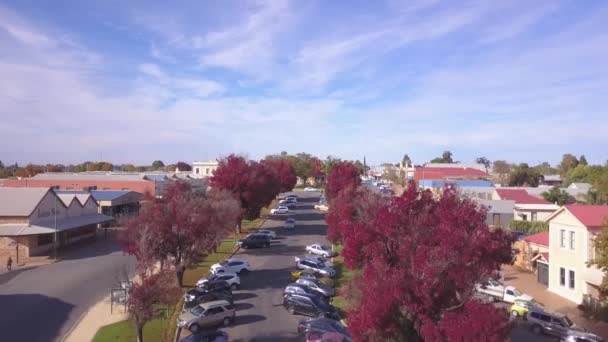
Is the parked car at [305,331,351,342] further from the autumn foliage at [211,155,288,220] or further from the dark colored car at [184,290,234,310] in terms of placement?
the autumn foliage at [211,155,288,220]

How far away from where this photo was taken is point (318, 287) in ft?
96.8

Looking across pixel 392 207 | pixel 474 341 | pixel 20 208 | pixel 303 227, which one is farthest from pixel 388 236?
pixel 303 227

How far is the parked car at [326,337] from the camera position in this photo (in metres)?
20.2

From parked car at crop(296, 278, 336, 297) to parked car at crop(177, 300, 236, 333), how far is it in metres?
6.03

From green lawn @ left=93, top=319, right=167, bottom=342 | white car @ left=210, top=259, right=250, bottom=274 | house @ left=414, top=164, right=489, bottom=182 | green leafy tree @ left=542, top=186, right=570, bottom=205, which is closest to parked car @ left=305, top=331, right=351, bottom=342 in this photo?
green lawn @ left=93, top=319, right=167, bottom=342

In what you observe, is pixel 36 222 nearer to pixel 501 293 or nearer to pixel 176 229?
pixel 176 229

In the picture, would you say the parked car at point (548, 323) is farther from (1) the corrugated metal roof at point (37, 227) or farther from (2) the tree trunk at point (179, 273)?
(1) the corrugated metal roof at point (37, 227)

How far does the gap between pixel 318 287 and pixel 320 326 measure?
7972mm

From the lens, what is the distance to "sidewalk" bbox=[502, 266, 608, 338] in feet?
85.5

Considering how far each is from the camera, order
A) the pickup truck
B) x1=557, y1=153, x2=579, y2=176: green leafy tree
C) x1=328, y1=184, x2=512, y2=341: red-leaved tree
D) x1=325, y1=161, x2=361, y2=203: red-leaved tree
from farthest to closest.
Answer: x1=557, y1=153, x2=579, y2=176: green leafy tree < x1=325, y1=161, x2=361, y2=203: red-leaved tree < the pickup truck < x1=328, y1=184, x2=512, y2=341: red-leaved tree

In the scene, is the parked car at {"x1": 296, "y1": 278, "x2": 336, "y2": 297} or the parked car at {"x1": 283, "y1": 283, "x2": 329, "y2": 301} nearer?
the parked car at {"x1": 283, "y1": 283, "x2": 329, "y2": 301}

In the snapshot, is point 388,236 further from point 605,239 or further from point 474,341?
point 605,239

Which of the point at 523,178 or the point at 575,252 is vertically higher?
the point at 523,178

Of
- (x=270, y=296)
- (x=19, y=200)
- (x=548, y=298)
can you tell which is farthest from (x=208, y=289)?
(x=19, y=200)
